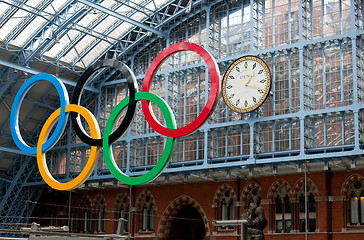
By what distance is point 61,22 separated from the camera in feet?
149

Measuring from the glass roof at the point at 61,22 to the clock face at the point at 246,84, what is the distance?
8600 mm

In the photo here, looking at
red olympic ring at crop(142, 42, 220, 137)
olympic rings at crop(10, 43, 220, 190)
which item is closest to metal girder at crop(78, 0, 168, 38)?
olympic rings at crop(10, 43, 220, 190)

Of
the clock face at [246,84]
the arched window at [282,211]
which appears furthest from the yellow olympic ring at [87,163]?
the arched window at [282,211]

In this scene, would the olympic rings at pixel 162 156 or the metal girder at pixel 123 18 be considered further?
the metal girder at pixel 123 18

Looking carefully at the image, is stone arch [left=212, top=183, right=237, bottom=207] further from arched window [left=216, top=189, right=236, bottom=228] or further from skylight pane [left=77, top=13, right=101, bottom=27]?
skylight pane [left=77, top=13, right=101, bottom=27]

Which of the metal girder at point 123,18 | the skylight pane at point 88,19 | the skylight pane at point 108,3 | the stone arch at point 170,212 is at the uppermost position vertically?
the skylight pane at point 108,3

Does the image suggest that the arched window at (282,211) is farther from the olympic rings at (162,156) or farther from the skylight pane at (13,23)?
the skylight pane at (13,23)

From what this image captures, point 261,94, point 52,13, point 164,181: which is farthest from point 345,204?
point 52,13

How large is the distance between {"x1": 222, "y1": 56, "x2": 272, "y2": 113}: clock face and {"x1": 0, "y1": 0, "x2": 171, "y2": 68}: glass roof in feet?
28.2

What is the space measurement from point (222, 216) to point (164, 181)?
17.0 feet

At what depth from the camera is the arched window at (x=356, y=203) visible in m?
40.1

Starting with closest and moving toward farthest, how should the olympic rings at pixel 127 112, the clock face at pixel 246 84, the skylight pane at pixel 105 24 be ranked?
the olympic rings at pixel 127 112 < the clock face at pixel 246 84 < the skylight pane at pixel 105 24

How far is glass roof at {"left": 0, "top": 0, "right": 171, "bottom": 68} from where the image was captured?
44438 mm

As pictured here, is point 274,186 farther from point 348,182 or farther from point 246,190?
point 348,182
